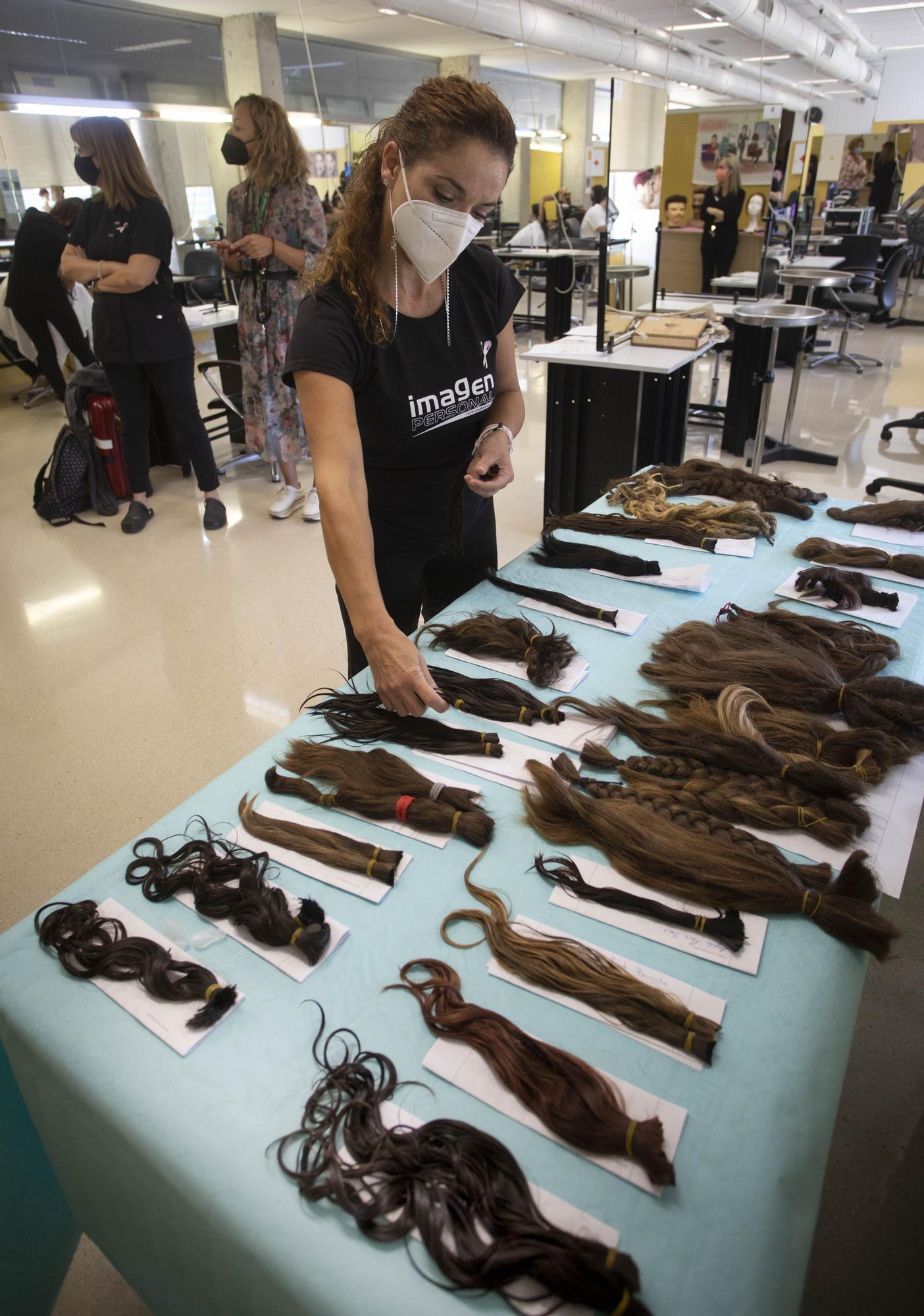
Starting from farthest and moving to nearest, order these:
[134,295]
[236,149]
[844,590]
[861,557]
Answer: [236,149], [134,295], [861,557], [844,590]

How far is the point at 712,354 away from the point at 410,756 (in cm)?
811

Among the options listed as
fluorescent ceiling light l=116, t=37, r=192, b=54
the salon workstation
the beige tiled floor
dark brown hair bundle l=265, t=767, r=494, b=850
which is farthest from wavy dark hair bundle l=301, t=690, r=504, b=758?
fluorescent ceiling light l=116, t=37, r=192, b=54

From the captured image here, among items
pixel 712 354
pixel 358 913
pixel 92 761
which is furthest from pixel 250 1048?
pixel 712 354

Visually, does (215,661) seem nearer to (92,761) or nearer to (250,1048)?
(92,761)

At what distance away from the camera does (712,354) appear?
829 centimetres

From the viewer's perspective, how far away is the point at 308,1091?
0.87 meters

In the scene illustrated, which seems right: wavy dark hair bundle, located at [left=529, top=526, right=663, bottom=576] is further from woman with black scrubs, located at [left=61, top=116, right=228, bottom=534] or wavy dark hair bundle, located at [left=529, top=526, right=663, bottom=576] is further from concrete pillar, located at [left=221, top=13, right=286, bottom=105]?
concrete pillar, located at [left=221, top=13, right=286, bottom=105]

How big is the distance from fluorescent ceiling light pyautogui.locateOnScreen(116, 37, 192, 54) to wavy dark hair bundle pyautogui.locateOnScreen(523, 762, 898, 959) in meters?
10.5

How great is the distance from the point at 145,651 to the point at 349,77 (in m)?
12.0

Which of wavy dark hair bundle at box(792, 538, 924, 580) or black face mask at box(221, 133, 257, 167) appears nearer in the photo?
wavy dark hair bundle at box(792, 538, 924, 580)

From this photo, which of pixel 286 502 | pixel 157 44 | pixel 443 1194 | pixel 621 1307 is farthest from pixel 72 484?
pixel 157 44

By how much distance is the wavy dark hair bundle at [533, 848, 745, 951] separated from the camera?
3.40ft

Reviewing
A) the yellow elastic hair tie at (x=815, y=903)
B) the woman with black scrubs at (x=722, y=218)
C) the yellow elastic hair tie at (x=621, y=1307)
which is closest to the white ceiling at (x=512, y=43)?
the woman with black scrubs at (x=722, y=218)

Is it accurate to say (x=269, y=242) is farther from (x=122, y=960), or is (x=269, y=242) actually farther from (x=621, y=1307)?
(x=621, y=1307)
